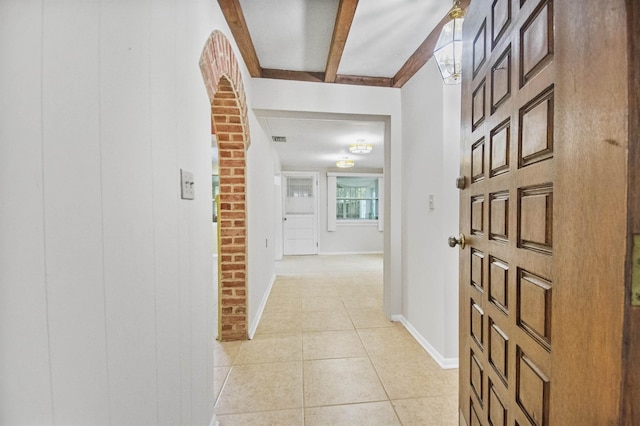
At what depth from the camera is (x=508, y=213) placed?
0.76m

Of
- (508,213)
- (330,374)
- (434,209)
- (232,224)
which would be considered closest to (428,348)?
(330,374)

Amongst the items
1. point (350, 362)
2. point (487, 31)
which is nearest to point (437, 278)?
point (350, 362)

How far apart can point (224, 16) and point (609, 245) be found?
6.41 ft

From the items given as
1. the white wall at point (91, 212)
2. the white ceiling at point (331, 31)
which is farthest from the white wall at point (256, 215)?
the white wall at point (91, 212)

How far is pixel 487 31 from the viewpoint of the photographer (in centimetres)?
89

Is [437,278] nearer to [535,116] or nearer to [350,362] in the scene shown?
[350,362]

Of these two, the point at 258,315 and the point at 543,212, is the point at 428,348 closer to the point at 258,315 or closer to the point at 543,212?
the point at 258,315

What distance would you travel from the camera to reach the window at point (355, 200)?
21.6 ft

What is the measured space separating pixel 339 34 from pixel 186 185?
1.41m

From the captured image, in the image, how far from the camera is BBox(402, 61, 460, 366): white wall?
191cm

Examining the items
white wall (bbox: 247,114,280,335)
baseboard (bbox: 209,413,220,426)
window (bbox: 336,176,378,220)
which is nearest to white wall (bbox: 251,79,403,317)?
white wall (bbox: 247,114,280,335)

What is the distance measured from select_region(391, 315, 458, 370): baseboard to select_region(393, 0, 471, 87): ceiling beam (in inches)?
85.9

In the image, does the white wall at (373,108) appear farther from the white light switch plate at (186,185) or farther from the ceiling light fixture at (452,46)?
the white light switch plate at (186,185)

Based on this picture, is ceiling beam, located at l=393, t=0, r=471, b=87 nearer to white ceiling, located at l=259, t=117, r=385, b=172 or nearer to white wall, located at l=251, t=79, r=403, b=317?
white wall, located at l=251, t=79, r=403, b=317
